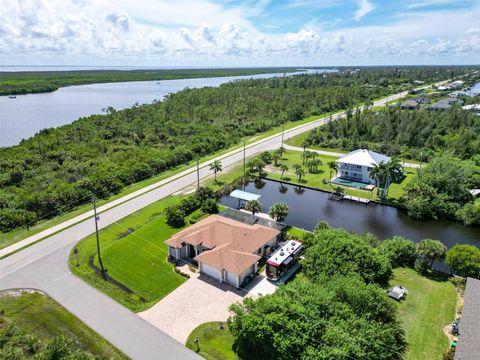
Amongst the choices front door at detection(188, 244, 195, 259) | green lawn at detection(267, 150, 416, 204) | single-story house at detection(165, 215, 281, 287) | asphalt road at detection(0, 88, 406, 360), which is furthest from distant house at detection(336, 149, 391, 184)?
asphalt road at detection(0, 88, 406, 360)

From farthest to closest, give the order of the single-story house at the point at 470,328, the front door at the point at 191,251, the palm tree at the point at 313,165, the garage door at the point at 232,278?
the palm tree at the point at 313,165 → the front door at the point at 191,251 → the garage door at the point at 232,278 → the single-story house at the point at 470,328

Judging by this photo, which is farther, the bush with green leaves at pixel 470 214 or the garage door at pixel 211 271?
the bush with green leaves at pixel 470 214

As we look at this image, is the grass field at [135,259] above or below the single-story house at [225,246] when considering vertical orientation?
below

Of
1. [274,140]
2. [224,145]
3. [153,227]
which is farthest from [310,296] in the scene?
[274,140]

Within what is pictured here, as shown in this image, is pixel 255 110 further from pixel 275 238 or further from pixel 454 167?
pixel 275 238

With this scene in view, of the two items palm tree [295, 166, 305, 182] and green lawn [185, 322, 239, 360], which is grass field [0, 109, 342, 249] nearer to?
palm tree [295, 166, 305, 182]

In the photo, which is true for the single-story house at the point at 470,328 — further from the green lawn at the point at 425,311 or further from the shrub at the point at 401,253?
the shrub at the point at 401,253

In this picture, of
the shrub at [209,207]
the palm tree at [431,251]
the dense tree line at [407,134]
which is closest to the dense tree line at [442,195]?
the palm tree at [431,251]
